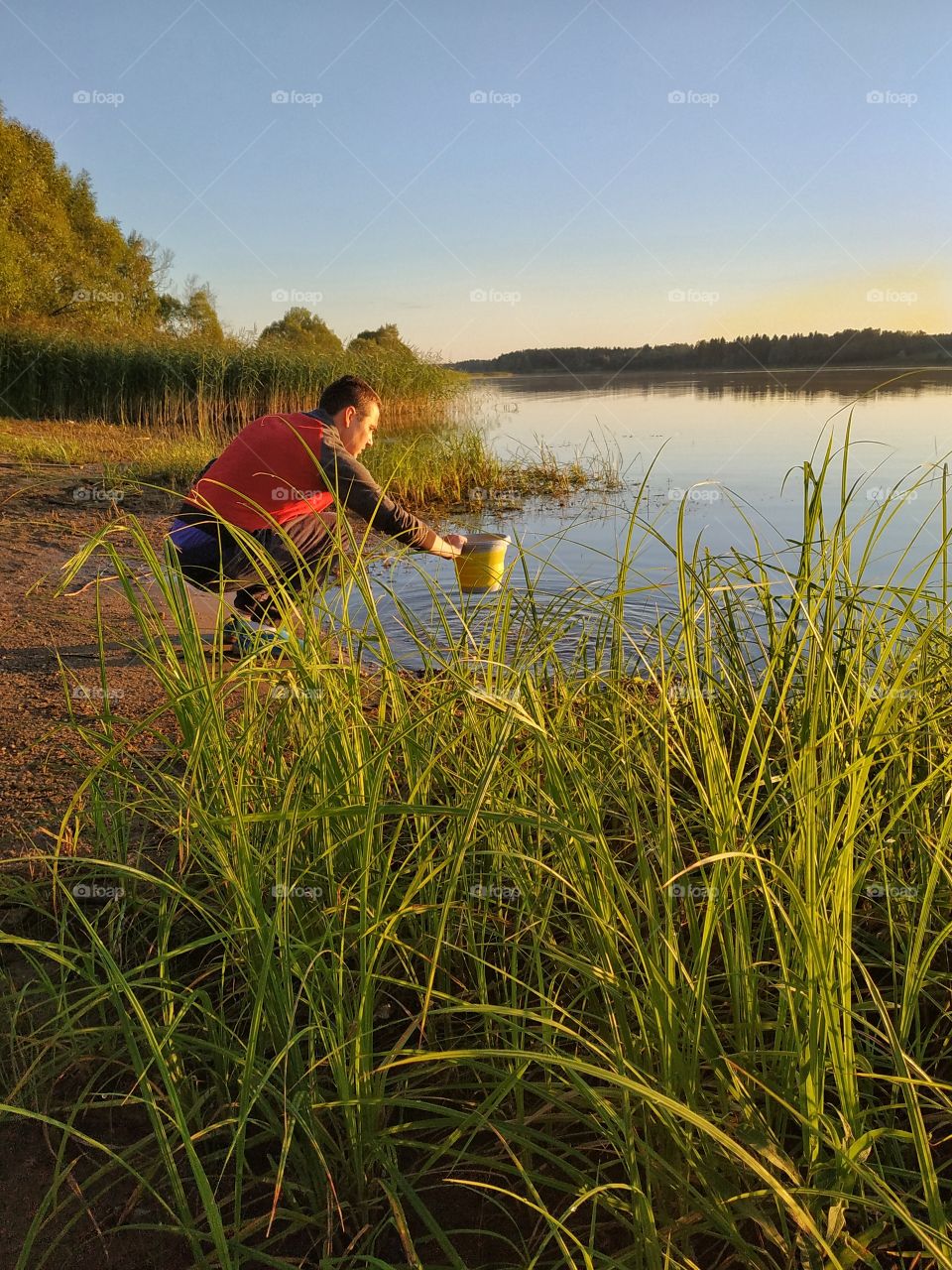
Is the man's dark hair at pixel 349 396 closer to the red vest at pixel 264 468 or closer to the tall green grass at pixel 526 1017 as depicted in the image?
the red vest at pixel 264 468

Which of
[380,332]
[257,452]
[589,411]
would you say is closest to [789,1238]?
[257,452]

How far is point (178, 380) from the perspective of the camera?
1888cm

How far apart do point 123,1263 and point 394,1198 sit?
0.44 m

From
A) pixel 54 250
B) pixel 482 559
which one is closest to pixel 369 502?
pixel 482 559

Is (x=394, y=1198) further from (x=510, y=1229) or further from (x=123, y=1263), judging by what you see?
(x=123, y=1263)

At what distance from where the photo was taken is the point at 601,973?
4.07 feet

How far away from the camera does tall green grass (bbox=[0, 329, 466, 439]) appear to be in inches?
708

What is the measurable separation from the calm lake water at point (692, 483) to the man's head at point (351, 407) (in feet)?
2.41

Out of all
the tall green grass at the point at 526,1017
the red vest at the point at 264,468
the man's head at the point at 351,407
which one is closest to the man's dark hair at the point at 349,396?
the man's head at the point at 351,407

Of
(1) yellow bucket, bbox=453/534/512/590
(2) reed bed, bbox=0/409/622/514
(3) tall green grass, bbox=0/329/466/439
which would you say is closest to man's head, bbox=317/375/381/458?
(1) yellow bucket, bbox=453/534/512/590

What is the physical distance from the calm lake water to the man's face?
71 centimetres

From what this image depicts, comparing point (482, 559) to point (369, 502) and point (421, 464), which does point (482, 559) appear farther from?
point (421, 464)

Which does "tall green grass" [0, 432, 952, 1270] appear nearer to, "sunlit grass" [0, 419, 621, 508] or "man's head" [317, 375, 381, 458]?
"man's head" [317, 375, 381, 458]

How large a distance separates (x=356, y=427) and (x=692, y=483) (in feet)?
16.8
